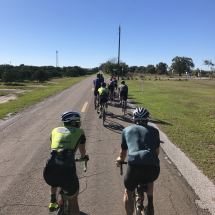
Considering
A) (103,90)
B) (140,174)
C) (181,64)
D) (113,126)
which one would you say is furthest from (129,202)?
(181,64)

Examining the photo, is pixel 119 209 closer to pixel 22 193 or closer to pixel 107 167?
pixel 107 167

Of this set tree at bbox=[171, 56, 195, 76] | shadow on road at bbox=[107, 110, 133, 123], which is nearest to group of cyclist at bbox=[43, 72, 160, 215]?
shadow on road at bbox=[107, 110, 133, 123]

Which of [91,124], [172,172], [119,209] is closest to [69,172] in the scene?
[119,209]

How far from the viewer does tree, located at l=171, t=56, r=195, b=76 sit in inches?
3701

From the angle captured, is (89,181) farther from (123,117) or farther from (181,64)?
(181,64)

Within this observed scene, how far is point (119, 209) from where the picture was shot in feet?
10.5

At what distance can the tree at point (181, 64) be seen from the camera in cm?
9400

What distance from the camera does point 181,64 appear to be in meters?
94.0

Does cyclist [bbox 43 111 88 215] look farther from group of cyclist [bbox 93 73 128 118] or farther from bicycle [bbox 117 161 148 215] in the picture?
group of cyclist [bbox 93 73 128 118]

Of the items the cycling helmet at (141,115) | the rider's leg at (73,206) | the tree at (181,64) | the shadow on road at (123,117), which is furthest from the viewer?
the tree at (181,64)

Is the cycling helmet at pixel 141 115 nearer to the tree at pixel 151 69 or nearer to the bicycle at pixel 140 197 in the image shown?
the bicycle at pixel 140 197

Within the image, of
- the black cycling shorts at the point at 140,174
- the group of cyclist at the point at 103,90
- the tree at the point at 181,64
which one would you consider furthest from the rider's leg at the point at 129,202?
the tree at the point at 181,64

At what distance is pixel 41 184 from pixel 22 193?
0.41 metres

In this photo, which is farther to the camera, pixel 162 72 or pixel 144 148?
pixel 162 72
